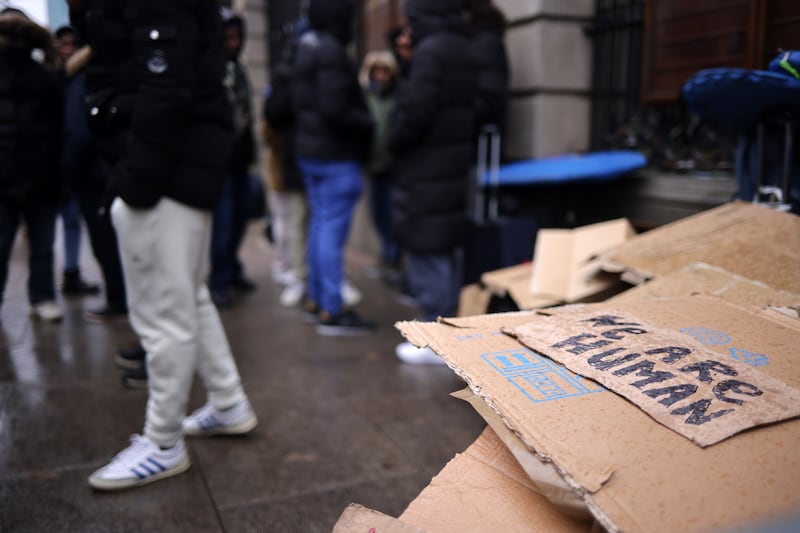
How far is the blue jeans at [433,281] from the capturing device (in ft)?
14.5

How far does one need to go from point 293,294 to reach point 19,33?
2761 mm

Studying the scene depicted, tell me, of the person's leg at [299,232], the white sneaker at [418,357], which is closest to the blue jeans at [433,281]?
the white sneaker at [418,357]

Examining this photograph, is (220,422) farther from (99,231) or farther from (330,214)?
(99,231)

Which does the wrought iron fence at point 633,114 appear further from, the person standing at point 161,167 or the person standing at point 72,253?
the person standing at point 72,253

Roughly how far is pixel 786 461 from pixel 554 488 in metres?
0.39

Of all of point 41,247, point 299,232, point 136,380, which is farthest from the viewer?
point 299,232

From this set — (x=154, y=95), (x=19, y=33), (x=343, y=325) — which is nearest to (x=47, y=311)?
(x=19, y=33)

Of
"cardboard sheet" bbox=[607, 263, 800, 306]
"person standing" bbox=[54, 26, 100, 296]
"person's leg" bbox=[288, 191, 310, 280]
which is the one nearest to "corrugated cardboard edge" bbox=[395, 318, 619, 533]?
"cardboard sheet" bbox=[607, 263, 800, 306]

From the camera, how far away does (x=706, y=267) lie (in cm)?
210

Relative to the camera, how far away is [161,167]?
2.51 meters

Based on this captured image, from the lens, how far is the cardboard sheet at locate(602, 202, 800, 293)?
6.69ft

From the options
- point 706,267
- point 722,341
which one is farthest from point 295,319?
point 722,341

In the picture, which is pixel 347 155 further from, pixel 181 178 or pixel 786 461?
pixel 786 461

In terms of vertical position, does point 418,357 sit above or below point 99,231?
below
